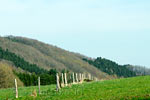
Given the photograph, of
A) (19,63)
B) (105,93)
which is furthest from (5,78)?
(19,63)

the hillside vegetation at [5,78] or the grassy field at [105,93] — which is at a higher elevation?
the hillside vegetation at [5,78]

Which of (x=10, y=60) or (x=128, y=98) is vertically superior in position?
(x=10, y=60)

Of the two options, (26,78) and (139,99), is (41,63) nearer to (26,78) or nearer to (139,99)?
(26,78)

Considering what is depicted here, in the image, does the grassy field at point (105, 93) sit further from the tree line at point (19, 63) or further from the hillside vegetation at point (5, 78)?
the tree line at point (19, 63)

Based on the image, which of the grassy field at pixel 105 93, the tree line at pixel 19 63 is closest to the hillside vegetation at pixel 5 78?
the grassy field at pixel 105 93

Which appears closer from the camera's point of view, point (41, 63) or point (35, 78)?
point (35, 78)

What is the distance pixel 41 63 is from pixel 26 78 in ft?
281

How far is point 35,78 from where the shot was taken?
11325 cm

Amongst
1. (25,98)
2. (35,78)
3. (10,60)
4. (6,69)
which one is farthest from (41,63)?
(25,98)

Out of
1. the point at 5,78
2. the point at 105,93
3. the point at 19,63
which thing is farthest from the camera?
the point at 19,63

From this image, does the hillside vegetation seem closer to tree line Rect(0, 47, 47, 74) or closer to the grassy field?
the grassy field

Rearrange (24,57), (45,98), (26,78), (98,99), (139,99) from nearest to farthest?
(139,99) → (98,99) → (45,98) → (26,78) → (24,57)

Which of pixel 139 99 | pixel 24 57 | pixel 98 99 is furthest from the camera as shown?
pixel 24 57

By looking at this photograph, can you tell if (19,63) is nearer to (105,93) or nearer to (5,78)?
(5,78)
